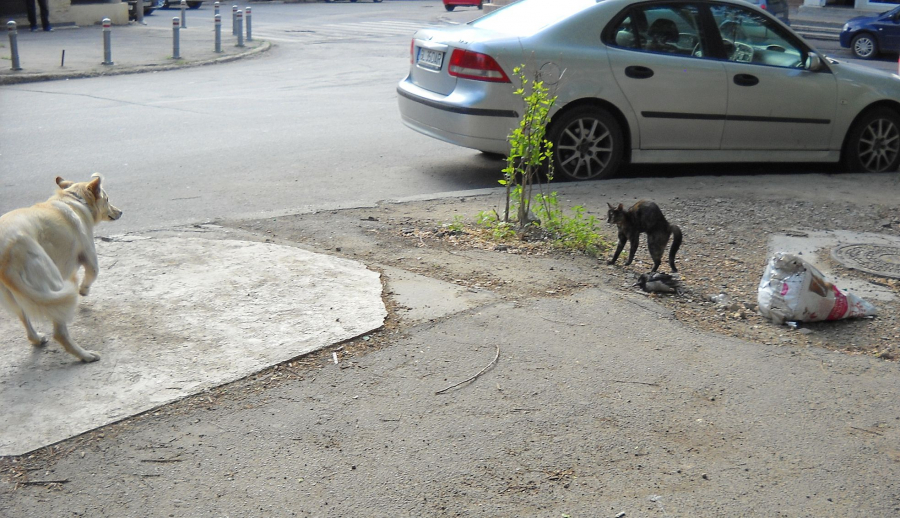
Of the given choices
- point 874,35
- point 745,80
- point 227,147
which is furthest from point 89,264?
point 874,35

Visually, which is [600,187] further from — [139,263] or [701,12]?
[139,263]

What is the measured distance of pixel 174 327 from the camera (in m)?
4.62

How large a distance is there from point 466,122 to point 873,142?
437 centimetres

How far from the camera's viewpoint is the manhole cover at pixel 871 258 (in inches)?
234

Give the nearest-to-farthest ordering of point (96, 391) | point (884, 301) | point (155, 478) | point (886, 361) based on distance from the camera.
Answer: point (155, 478)
point (96, 391)
point (886, 361)
point (884, 301)

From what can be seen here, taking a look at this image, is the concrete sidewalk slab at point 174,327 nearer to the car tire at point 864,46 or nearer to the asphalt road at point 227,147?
the asphalt road at point 227,147

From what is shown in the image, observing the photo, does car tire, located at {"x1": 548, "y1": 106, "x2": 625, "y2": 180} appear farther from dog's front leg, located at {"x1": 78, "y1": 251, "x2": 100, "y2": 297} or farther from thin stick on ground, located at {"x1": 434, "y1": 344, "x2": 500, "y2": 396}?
dog's front leg, located at {"x1": 78, "y1": 251, "x2": 100, "y2": 297}

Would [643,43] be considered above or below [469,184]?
above

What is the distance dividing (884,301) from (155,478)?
4.39m

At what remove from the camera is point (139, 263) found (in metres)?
5.58

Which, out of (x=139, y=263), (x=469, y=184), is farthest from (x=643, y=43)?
(x=139, y=263)

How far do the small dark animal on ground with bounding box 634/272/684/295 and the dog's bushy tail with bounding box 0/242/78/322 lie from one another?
3302 mm

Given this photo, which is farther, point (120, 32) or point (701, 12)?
point (120, 32)

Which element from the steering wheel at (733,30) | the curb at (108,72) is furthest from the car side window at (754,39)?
the curb at (108,72)
